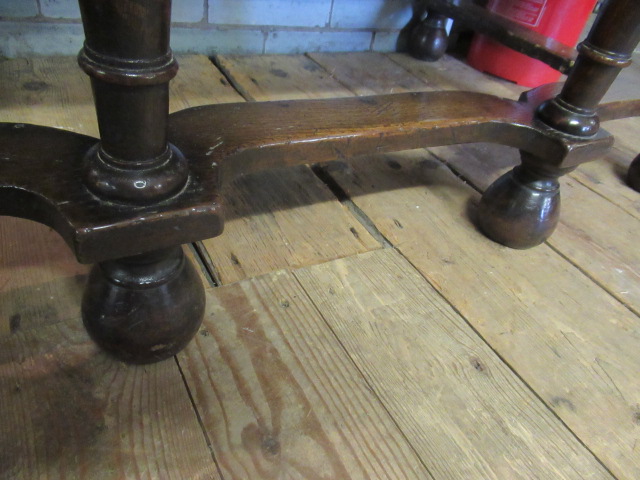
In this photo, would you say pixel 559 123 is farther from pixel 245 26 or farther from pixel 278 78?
pixel 245 26

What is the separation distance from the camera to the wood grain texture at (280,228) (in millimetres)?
737

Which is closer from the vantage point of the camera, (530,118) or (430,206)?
(530,118)

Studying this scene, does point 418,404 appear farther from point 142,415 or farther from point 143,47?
point 143,47

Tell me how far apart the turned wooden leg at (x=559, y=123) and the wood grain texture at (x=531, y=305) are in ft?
0.16

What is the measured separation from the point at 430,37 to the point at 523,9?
0.26m

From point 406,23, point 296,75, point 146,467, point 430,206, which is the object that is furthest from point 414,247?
point 406,23

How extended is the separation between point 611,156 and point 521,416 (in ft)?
2.95

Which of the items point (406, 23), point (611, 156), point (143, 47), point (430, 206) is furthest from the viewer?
point (406, 23)

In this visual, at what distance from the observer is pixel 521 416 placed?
1.96ft

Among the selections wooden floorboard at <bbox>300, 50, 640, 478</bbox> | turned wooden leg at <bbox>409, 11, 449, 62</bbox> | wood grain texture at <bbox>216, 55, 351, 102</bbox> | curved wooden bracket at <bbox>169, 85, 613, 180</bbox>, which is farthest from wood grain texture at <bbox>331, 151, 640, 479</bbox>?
turned wooden leg at <bbox>409, 11, 449, 62</bbox>

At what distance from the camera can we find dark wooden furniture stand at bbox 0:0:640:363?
0.41m

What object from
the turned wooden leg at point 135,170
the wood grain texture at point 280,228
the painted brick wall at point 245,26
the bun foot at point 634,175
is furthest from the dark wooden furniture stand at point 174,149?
the painted brick wall at point 245,26

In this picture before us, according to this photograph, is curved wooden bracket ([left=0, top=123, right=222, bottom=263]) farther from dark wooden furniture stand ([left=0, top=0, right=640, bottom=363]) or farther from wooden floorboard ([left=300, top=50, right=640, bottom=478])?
wooden floorboard ([left=300, top=50, right=640, bottom=478])

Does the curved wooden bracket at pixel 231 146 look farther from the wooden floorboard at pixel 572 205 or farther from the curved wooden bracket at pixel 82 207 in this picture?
the wooden floorboard at pixel 572 205
